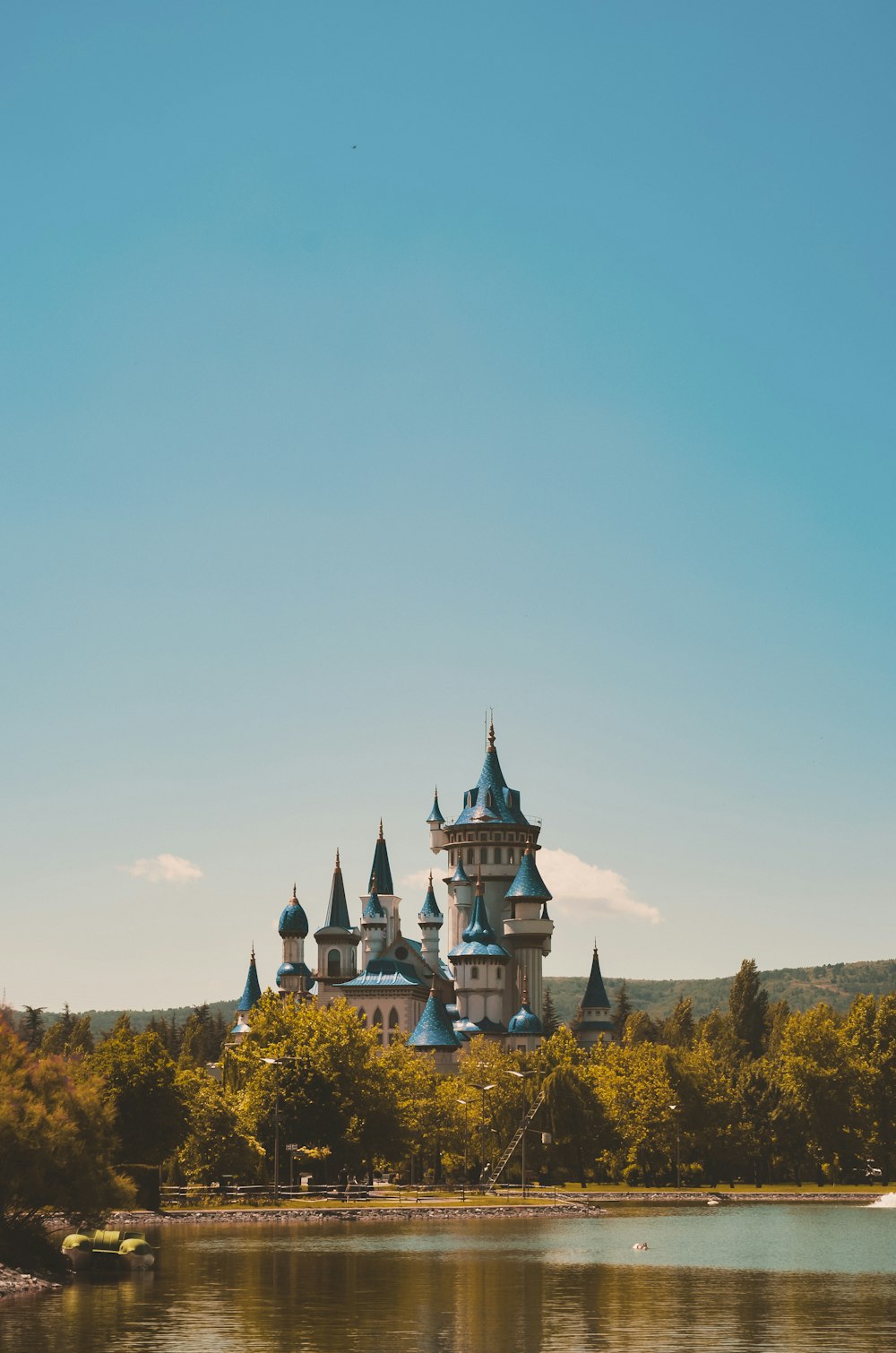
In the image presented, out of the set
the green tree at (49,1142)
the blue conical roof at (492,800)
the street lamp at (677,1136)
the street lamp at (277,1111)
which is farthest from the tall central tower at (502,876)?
the green tree at (49,1142)

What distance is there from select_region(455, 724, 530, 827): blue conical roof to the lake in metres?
89.4

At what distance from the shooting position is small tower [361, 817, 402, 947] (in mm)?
159375

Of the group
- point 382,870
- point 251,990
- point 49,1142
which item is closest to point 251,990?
point 251,990

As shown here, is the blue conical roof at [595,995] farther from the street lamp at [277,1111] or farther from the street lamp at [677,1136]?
the street lamp at [277,1111]

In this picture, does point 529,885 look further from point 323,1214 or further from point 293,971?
point 323,1214

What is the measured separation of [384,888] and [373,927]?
4.89m

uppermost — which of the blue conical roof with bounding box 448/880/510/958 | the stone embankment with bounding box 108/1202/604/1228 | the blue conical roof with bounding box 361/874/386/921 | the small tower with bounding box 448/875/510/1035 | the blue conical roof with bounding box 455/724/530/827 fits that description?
the blue conical roof with bounding box 455/724/530/827

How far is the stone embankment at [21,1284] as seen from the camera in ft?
150

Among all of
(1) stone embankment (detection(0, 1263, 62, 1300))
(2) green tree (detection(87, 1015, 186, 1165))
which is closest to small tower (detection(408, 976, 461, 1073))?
(2) green tree (detection(87, 1015, 186, 1165))

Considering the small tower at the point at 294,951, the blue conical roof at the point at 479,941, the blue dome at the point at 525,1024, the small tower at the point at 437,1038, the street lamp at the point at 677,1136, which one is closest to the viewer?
the street lamp at the point at 677,1136

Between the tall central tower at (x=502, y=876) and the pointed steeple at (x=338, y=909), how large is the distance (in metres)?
10.0

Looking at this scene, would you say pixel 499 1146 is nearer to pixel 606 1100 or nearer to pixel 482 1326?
pixel 606 1100

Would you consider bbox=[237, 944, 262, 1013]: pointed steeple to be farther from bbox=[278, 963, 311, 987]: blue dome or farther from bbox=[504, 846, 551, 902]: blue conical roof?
bbox=[504, 846, 551, 902]: blue conical roof

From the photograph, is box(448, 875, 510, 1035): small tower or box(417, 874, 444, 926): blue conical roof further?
box(417, 874, 444, 926): blue conical roof
